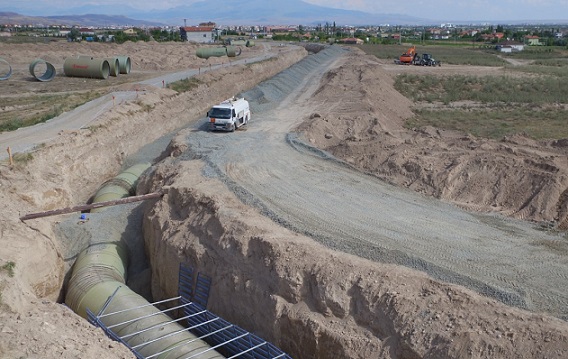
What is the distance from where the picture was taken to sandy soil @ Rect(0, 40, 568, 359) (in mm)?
10664

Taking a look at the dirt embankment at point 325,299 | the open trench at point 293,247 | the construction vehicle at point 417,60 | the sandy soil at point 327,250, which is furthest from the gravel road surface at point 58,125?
the construction vehicle at point 417,60

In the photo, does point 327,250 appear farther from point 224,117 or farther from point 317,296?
point 224,117

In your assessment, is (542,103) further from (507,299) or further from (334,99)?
(507,299)

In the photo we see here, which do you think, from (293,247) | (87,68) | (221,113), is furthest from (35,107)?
(293,247)

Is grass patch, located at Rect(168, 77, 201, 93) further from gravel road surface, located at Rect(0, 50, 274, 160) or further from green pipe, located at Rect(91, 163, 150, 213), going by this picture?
green pipe, located at Rect(91, 163, 150, 213)

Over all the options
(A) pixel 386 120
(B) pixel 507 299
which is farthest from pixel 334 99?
(B) pixel 507 299

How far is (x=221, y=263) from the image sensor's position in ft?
48.9

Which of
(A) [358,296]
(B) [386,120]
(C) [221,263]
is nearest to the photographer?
(A) [358,296]

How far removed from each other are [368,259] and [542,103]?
117ft

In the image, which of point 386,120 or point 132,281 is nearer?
point 132,281

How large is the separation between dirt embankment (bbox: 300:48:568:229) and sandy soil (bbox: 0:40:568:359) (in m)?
0.06

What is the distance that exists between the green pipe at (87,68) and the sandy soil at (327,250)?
61.8 ft

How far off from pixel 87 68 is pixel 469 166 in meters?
40.8

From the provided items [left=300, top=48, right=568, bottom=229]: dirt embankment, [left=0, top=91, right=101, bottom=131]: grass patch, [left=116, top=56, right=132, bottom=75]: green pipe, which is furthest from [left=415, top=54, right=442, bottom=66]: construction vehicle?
[left=0, top=91, right=101, bottom=131]: grass patch
